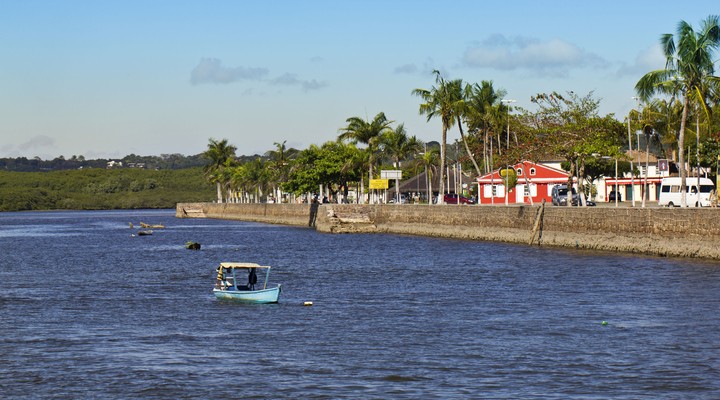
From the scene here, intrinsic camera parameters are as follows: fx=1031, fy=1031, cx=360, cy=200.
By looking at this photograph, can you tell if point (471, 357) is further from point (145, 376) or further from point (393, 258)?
point (393, 258)

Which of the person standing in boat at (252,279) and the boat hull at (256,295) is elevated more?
the person standing in boat at (252,279)

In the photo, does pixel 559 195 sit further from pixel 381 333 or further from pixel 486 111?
pixel 381 333

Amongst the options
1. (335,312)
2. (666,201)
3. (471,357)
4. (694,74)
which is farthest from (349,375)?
(666,201)

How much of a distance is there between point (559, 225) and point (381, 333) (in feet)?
135

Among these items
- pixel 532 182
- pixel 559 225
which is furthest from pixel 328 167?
pixel 559 225

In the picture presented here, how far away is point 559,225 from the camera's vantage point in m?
71.2

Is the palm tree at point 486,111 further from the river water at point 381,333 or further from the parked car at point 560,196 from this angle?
the river water at point 381,333

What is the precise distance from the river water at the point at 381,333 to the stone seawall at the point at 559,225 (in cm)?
213

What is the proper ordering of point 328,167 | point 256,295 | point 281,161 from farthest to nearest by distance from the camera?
point 281,161 → point 328,167 → point 256,295

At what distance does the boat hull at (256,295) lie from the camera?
4000 centimetres

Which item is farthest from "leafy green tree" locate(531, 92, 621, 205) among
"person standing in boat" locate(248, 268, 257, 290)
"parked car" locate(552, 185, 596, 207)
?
"person standing in boat" locate(248, 268, 257, 290)

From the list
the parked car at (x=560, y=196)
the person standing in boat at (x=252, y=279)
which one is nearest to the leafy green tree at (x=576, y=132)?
the parked car at (x=560, y=196)

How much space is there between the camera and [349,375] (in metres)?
25.7

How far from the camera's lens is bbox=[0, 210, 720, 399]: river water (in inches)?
966
